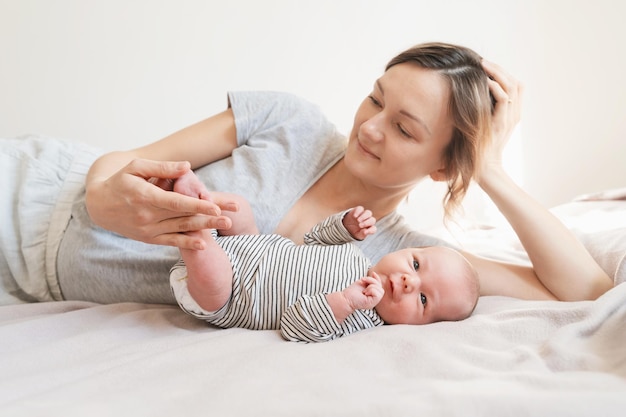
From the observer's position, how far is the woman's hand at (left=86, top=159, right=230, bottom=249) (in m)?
0.90

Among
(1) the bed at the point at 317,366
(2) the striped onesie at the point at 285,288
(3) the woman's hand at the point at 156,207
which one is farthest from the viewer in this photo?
(2) the striped onesie at the point at 285,288

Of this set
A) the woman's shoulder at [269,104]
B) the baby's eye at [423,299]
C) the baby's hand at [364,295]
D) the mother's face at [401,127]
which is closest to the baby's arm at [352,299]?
the baby's hand at [364,295]

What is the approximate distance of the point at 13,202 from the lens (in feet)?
4.36

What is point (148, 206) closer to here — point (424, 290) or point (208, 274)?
point (208, 274)

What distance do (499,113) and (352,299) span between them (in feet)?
2.06

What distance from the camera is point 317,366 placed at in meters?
0.83

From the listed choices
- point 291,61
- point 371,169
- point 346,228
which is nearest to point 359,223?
point 346,228

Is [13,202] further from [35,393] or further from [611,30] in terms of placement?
[611,30]

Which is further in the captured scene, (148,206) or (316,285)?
(316,285)

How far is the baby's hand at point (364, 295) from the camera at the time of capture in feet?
3.28

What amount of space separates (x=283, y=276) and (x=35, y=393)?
1.54 ft

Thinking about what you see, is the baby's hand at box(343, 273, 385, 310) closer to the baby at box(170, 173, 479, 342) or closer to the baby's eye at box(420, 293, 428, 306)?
the baby at box(170, 173, 479, 342)

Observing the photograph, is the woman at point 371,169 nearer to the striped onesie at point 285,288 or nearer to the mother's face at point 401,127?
the mother's face at point 401,127

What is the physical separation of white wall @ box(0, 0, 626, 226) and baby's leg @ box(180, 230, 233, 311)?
1308 mm
